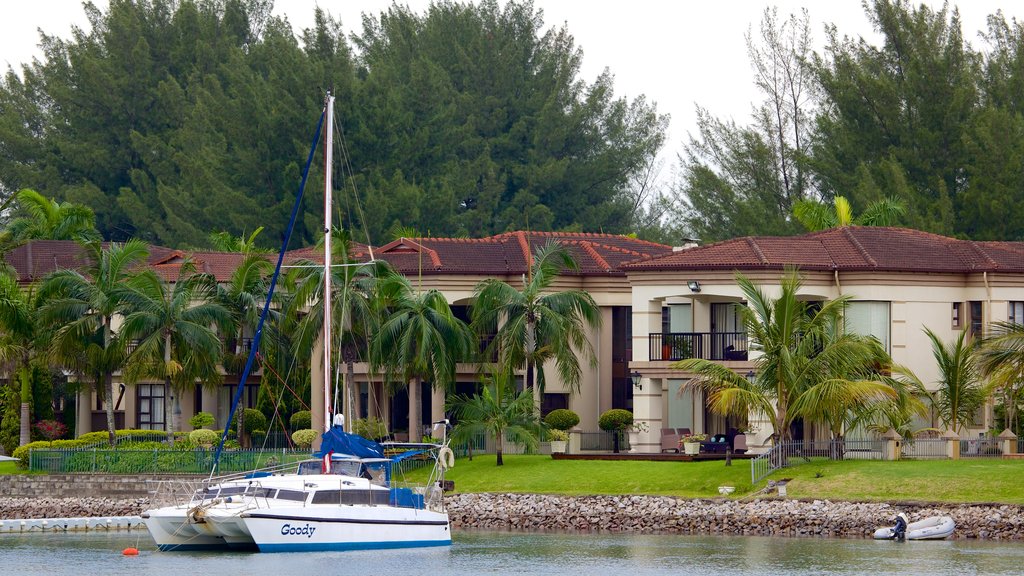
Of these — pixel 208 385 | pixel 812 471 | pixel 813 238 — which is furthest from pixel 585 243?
pixel 812 471

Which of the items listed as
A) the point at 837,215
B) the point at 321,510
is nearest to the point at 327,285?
the point at 321,510

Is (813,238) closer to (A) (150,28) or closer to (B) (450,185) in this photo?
(B) (450,185)

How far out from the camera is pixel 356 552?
4419cm

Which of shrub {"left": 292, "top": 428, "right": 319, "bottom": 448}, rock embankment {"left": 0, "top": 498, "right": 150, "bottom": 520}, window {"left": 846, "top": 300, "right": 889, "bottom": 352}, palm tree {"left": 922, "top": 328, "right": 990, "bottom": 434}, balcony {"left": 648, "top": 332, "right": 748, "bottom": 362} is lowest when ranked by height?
rock embankment {"left": 0, "top": 498, "right": 150, "bottom": 520}

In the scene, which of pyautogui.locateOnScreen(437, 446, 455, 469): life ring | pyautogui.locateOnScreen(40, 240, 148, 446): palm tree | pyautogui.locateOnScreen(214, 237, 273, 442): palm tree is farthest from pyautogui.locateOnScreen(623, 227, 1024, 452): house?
pyautogui.locateOnScreen(40, 240, 148, 446): palm tree

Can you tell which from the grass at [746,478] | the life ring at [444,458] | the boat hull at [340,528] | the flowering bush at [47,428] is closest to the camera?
→ the boat hull at [340,528]

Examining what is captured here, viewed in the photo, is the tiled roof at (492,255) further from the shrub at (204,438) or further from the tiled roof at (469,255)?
the shrub at (204,438)

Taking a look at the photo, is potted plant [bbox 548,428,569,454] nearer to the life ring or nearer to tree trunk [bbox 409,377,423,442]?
tree trunk [bbox 409,377,423,442]

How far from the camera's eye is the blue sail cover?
151 ft

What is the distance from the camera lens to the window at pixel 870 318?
58375 millimetres

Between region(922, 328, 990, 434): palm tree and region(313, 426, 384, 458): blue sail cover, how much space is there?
61.9 ft

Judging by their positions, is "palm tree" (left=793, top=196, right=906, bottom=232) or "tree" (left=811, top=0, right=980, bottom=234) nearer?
"palm tree" (left=793, top=196, right=906, bottom=232)

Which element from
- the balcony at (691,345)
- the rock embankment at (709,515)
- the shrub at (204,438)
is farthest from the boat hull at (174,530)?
the balcony at (691,345)

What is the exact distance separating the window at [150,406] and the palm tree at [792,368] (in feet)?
85.7
